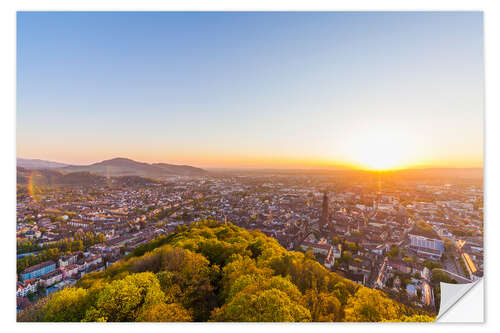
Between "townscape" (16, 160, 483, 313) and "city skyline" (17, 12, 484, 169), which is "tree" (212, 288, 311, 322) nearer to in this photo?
"townscape" (16, 160, 483, 313)

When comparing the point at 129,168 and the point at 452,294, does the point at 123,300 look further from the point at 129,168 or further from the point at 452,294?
the point at 452,294

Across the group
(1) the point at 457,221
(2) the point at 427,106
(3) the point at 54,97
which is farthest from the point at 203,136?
(1) the point at 457,221

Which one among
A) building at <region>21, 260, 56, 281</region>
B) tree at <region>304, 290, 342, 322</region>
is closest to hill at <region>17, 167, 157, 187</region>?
building at <region>21, 260, 56, 281</region>

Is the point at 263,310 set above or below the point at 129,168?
below

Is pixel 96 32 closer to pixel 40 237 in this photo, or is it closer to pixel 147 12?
pixel 147 12

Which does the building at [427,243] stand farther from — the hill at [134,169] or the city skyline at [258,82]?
the hill at [134,169]

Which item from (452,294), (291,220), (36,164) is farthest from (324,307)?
(36,164)
